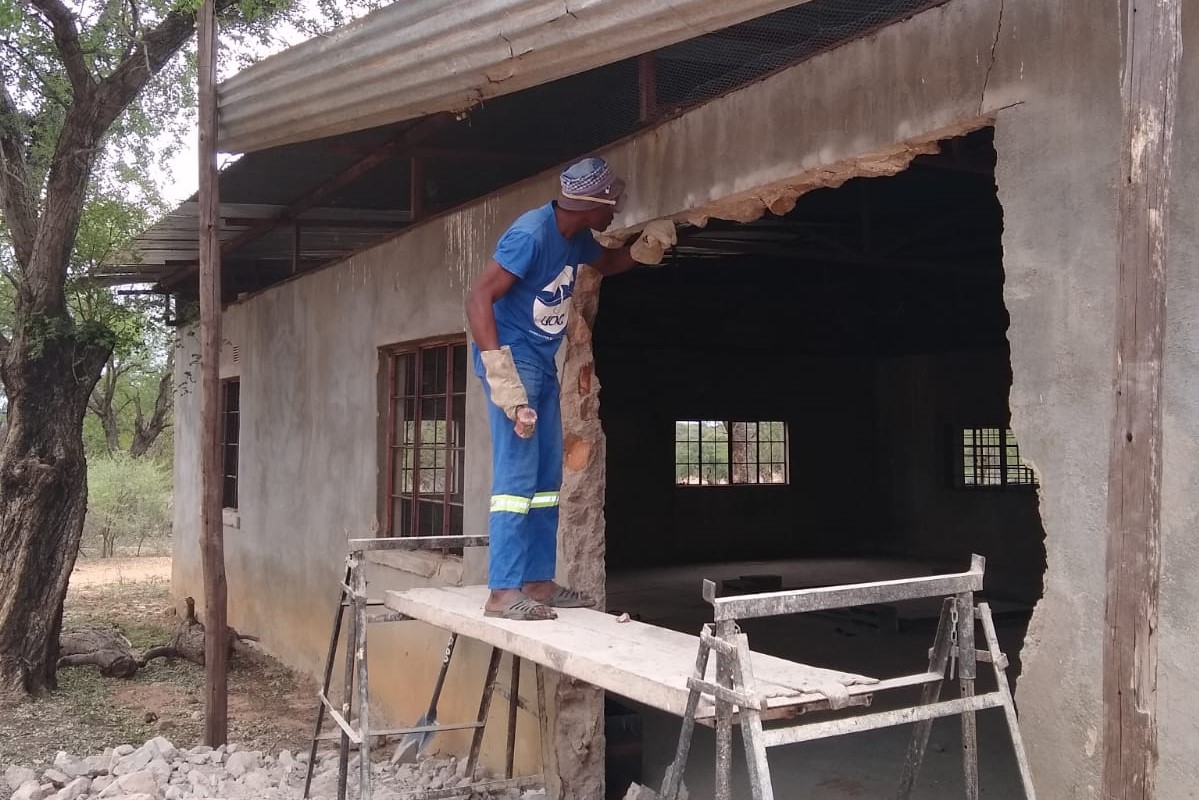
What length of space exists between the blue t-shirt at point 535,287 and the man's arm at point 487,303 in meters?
0.04

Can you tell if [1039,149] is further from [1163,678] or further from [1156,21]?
[1163,678]

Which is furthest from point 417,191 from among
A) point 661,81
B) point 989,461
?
point 989,461

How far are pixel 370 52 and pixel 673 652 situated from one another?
9.23 feet

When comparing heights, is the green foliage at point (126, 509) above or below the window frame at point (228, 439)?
below

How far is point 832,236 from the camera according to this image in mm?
9102

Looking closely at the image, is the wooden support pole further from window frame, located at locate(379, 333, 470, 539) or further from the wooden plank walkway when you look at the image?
the wooden plank walkway

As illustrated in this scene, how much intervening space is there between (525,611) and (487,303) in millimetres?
1163

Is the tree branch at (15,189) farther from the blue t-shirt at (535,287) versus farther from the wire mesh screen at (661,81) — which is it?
the blue t-shirt at (535,287)

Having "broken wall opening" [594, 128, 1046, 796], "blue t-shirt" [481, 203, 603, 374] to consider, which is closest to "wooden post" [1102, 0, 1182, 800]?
"blue t-shirt" [481, 203, 603, 374]

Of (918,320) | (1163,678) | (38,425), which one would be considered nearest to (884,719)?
(1163,678)

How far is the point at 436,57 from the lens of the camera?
428cm

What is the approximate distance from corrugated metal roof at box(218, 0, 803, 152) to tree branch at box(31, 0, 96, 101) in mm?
3138

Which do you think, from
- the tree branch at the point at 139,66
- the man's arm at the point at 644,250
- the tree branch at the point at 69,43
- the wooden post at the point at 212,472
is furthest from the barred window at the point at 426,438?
the tree branch at the point at 69,43

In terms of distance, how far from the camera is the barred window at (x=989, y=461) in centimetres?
1500
